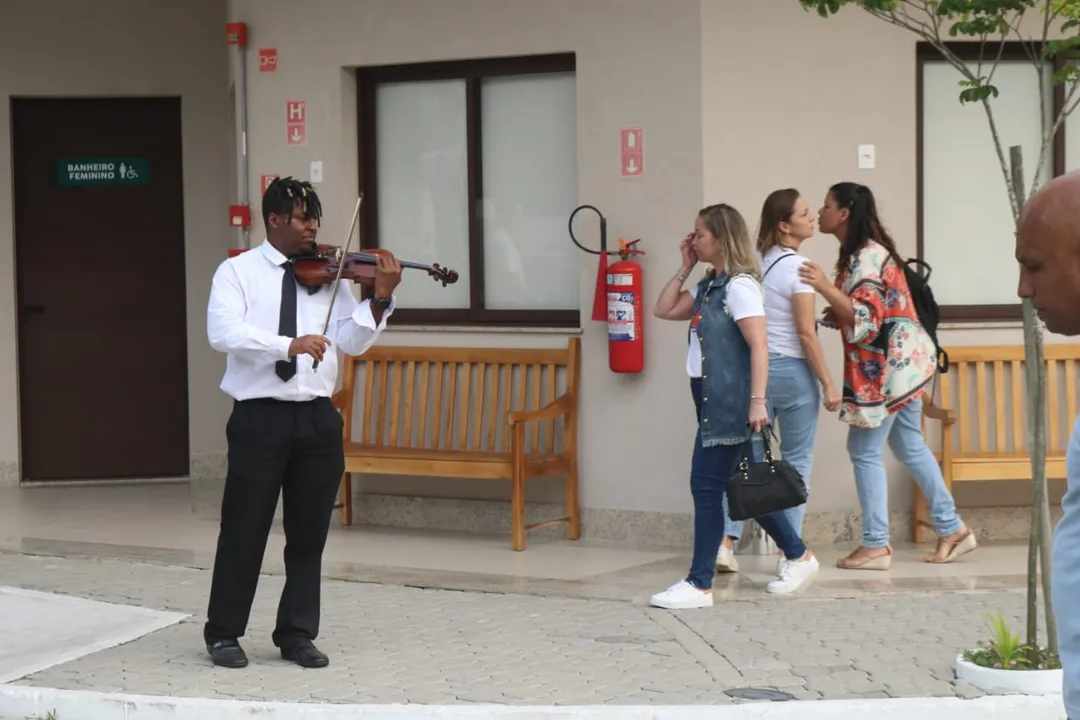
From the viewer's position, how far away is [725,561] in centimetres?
798

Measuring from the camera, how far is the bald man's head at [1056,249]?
6.59 ft

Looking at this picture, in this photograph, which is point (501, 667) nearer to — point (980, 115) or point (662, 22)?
point (662, 22)

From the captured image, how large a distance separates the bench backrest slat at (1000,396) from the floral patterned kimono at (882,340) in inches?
43.2

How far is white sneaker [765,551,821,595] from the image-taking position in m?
7.46


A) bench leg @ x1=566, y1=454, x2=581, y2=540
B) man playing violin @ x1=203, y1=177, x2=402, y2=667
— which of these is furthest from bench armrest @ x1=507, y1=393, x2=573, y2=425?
man playing violin @ x1=203, y1=177, x2=402, y2=667

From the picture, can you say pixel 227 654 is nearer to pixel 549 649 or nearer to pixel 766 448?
pixel 549 649

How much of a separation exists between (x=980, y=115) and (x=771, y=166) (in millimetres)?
1361

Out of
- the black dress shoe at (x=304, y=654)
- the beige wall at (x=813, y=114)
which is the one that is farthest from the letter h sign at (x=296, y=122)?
the black dress shoe at (x=304, y=654)

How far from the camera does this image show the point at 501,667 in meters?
6.17

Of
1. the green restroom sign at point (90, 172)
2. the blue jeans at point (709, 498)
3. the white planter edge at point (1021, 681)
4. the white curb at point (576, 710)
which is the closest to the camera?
the white curb at point (576, 710)

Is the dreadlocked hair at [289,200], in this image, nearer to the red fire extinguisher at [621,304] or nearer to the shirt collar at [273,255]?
the shirt collar at [273,255]

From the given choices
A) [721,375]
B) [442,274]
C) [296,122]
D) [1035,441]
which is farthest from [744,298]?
[296,122]

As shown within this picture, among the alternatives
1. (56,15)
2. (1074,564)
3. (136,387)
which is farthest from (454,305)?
(1074,564)

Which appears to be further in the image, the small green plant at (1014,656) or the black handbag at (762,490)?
the black handbag at (762,490)
